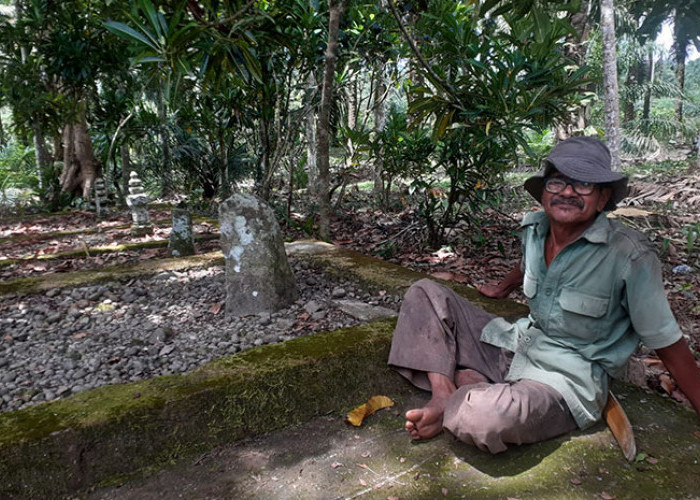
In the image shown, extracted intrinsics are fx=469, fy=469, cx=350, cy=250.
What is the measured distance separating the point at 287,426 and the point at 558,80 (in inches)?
108

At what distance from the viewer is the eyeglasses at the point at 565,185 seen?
5.69 feet

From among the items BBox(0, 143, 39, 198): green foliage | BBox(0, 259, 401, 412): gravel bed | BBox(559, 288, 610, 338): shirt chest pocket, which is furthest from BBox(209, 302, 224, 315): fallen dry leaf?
BBox(0, 143, 39, 198): green foliage

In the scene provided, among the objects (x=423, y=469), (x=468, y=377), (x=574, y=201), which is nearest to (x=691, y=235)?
(x=574, y=201)

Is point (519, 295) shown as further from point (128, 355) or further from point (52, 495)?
point (52, 495)

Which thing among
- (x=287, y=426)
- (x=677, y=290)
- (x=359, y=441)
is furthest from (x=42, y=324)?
(x=677, y=290)

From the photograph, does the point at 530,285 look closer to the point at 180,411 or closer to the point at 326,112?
the point at 180,411

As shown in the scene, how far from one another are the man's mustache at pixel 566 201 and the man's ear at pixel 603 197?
0.09 metres

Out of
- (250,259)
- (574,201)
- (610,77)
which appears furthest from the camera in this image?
(610,77)

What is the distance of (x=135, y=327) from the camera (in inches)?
105

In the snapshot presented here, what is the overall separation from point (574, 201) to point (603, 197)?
13 centimetres

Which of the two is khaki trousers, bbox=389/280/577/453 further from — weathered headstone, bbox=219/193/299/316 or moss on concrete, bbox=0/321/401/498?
weathered headstone, bbox=219/193/299/316

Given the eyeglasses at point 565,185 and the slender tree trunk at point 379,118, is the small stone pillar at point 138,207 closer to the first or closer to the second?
the slender tree trunk at point 379,118

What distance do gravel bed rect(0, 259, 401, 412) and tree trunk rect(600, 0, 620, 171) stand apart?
6.60m

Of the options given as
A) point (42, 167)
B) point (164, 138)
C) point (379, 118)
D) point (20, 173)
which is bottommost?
point (20, 173)
